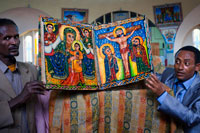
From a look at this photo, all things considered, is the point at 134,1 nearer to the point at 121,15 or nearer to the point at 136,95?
the point at 121,15

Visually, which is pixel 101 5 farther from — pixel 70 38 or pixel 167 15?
pixel 70 38

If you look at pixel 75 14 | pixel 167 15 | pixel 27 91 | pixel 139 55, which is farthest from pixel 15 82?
pixel 167 15

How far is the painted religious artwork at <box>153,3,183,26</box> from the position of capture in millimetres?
9227

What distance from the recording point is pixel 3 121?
165cm

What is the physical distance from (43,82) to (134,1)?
28.1 feet

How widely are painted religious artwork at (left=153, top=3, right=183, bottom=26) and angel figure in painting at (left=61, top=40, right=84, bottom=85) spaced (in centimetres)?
813

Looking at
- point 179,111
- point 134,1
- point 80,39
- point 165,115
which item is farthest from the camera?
point 134,1

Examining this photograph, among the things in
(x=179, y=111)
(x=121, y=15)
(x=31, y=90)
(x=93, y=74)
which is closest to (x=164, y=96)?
(x=179, y=111)

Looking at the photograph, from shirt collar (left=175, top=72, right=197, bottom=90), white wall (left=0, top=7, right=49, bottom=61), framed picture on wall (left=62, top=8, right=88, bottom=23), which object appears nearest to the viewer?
shirt collar (left=175, top=72, right=197, bottom=90)

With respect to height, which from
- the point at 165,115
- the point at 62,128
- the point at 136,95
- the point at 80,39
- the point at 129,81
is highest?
the point at 80,39

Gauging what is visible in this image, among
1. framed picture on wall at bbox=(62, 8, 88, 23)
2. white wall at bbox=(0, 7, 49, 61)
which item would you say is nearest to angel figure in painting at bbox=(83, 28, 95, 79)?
framed picture on wall at bbox=(62, 8, 88, 23)

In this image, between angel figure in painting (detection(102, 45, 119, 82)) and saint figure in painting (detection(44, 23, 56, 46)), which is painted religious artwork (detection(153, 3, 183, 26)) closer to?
angel figure in painting (detection(102, 45, 119, 82))

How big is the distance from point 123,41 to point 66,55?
0.57 metres

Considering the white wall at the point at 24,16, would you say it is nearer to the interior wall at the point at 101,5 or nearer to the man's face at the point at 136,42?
the interior wall at the point at 101,5
